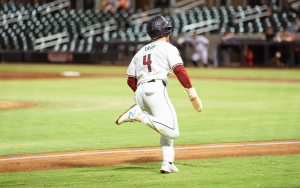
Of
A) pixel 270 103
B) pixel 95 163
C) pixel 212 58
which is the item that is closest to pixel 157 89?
pixel 95 163

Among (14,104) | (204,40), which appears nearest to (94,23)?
(204,40)

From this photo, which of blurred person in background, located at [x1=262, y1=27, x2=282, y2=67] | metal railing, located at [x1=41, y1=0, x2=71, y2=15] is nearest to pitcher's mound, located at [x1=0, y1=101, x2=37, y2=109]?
blurred person in background, located at [x1=262, y1=27, x2=282, y2=67]

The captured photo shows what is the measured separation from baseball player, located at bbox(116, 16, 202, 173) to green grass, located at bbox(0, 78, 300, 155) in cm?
180

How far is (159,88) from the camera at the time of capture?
491 centimetres

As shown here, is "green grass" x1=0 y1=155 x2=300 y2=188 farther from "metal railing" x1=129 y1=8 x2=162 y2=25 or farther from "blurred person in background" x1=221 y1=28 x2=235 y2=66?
"metal railing" x1=129 y1=8 x2=162 y2=25

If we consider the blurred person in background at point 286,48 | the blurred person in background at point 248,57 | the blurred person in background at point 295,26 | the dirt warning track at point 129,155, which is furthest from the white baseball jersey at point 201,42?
the dirt warning track at point 129,155

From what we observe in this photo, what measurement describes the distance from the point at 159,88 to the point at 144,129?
11.3ft

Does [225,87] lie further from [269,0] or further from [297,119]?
[269,0]

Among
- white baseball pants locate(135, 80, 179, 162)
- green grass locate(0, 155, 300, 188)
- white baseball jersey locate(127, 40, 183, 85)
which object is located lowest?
green grass locate(0, 155, 300, 188)

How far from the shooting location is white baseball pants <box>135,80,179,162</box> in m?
4.76

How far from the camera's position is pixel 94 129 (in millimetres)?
8109

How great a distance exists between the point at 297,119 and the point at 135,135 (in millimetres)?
3437

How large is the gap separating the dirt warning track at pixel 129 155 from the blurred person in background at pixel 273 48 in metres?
18.8

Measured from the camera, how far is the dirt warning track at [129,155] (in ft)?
17.7
